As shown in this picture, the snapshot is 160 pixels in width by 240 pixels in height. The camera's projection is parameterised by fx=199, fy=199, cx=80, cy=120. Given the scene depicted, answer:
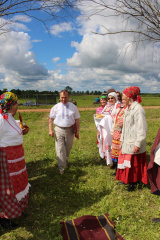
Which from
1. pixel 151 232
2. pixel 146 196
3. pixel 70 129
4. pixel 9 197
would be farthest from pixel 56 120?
pixel 151 232

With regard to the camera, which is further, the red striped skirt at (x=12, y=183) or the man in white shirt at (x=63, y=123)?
the man in white shirt at (x=63, y=123)

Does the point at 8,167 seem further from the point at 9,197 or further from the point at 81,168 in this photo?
the point at 81,168

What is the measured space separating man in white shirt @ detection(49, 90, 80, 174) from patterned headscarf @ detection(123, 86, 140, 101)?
1.57 metres

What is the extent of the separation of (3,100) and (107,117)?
9.46 feet

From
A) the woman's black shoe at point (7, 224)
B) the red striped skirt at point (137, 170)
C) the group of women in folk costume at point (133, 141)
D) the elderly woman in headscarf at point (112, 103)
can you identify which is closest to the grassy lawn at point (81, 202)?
the woman's black shoe at point (7, 224)

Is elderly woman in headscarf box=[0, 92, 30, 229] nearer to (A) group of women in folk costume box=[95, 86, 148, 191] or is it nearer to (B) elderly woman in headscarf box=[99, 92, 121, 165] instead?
(A) group of women in folk costume box=[95, 86, 148, 191]

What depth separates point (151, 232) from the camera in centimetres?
286

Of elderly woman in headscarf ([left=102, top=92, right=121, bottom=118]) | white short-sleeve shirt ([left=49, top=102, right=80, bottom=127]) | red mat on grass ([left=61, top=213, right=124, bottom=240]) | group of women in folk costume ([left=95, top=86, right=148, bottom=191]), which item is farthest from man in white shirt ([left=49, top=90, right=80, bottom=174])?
red mat on grass ([left=61, top=213, right=124, bottom=240])

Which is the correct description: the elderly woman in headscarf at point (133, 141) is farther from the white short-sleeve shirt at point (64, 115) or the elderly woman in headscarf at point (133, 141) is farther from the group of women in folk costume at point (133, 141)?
the white short-sleeve shirt at point (64, 115)

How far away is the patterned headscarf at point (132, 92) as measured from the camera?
369 cm

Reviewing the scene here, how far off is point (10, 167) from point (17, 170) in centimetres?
13

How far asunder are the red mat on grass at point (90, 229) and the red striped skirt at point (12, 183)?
77cm

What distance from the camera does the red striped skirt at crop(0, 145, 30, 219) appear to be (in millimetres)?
2923

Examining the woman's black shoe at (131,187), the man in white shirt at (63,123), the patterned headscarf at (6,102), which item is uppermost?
the patterned headscarf at (6,102)
